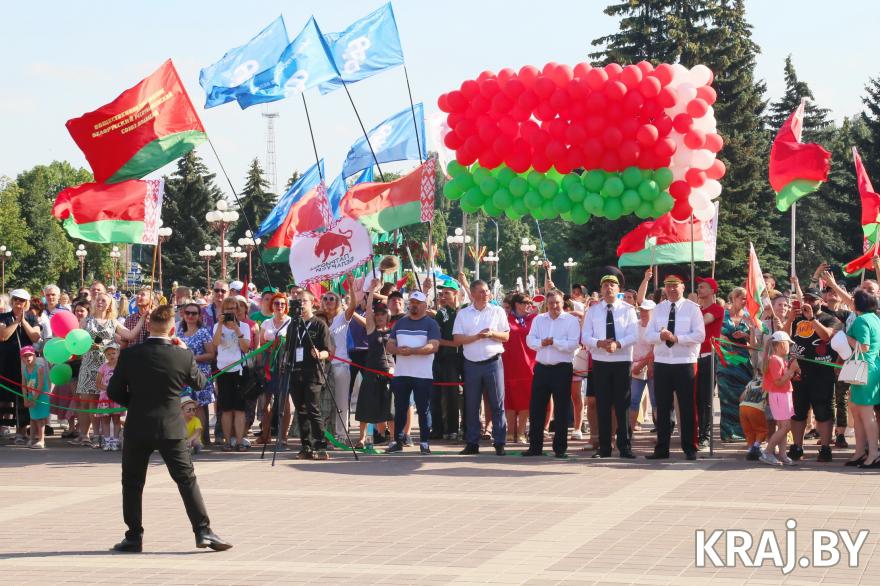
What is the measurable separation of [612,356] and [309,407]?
350 cm

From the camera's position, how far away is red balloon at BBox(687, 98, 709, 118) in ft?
48.3

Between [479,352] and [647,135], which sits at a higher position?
[647,135]

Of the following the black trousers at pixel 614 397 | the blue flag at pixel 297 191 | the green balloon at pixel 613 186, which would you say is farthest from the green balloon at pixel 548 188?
the blue flag at pixel 297 191

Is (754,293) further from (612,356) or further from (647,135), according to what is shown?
(647,135)

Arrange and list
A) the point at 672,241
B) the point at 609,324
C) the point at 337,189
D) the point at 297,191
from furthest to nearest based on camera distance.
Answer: the point at 337,189
the point at 297,191
the point at 672,241
the point at 609,324

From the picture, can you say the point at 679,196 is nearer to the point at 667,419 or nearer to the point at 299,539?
the point at 667,419

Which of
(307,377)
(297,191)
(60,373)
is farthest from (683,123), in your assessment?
(297,191)

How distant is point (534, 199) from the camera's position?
15555mm

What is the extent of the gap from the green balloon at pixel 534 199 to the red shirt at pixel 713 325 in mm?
2329

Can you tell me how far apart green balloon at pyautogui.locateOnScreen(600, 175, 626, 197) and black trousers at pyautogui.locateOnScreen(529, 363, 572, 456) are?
2043 mm

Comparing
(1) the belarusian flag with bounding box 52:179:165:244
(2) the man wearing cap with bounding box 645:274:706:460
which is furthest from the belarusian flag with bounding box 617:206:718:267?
(1) the belarusian flag with bounding box 52:179:165:244

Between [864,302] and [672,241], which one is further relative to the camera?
[672,241]

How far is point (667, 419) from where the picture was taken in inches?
575

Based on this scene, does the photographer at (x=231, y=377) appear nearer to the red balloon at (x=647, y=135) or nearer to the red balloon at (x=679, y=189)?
the red balloon at (x=647, y=135)
